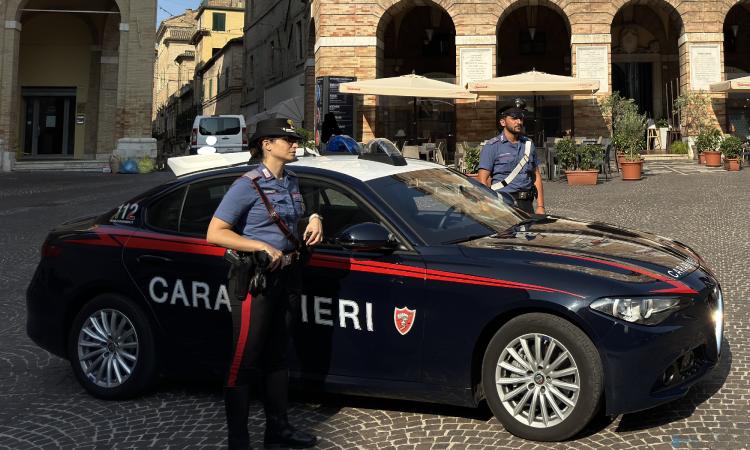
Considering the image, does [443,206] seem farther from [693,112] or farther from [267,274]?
[693,112]

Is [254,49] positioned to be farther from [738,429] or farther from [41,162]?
[738,429]

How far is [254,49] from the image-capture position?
4172 centimetres

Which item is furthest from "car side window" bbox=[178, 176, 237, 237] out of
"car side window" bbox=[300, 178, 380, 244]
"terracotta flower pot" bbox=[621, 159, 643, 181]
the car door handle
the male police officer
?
"terracotta flower pot" bbox=[621, 159, 643, 181]

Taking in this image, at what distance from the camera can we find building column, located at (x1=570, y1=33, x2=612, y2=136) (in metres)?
22.0

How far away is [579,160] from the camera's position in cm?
1686

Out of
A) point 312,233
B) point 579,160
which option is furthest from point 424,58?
point 312,233

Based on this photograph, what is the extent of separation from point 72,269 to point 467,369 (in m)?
2.70

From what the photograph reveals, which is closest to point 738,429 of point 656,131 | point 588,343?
point 588,343

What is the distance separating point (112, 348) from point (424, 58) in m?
25.1

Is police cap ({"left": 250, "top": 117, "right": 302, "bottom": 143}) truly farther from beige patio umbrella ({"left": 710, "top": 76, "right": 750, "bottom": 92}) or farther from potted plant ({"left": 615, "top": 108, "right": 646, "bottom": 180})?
beige patio umbrella ({"left": 710, "top": 76, "right": 750, "bottom": 92})

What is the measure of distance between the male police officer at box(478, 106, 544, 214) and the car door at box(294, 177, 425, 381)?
8.39 feet

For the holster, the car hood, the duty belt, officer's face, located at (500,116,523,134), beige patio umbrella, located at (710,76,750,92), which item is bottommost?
the holster

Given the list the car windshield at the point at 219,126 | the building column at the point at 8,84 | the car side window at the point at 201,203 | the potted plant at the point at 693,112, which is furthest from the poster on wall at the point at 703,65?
the building column at the point at 8,84

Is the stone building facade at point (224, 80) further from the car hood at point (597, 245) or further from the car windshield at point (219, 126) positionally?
the car hood at point (597, 245)
